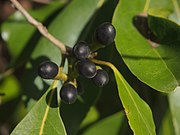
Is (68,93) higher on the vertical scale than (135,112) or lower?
higher

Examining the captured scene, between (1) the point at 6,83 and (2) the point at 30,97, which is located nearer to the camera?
(2) the point at 30,97

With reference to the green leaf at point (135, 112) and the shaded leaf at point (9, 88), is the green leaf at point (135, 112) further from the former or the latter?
the shaded leaf at point (9, 88)

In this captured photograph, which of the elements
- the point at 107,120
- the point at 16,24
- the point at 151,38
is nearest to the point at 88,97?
the point at 151,38

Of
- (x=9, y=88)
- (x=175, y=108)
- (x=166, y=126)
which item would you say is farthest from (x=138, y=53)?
(x=9, y=88)

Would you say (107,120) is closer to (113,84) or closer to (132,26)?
(113,84)

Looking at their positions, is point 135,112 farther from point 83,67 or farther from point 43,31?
point 43,31
